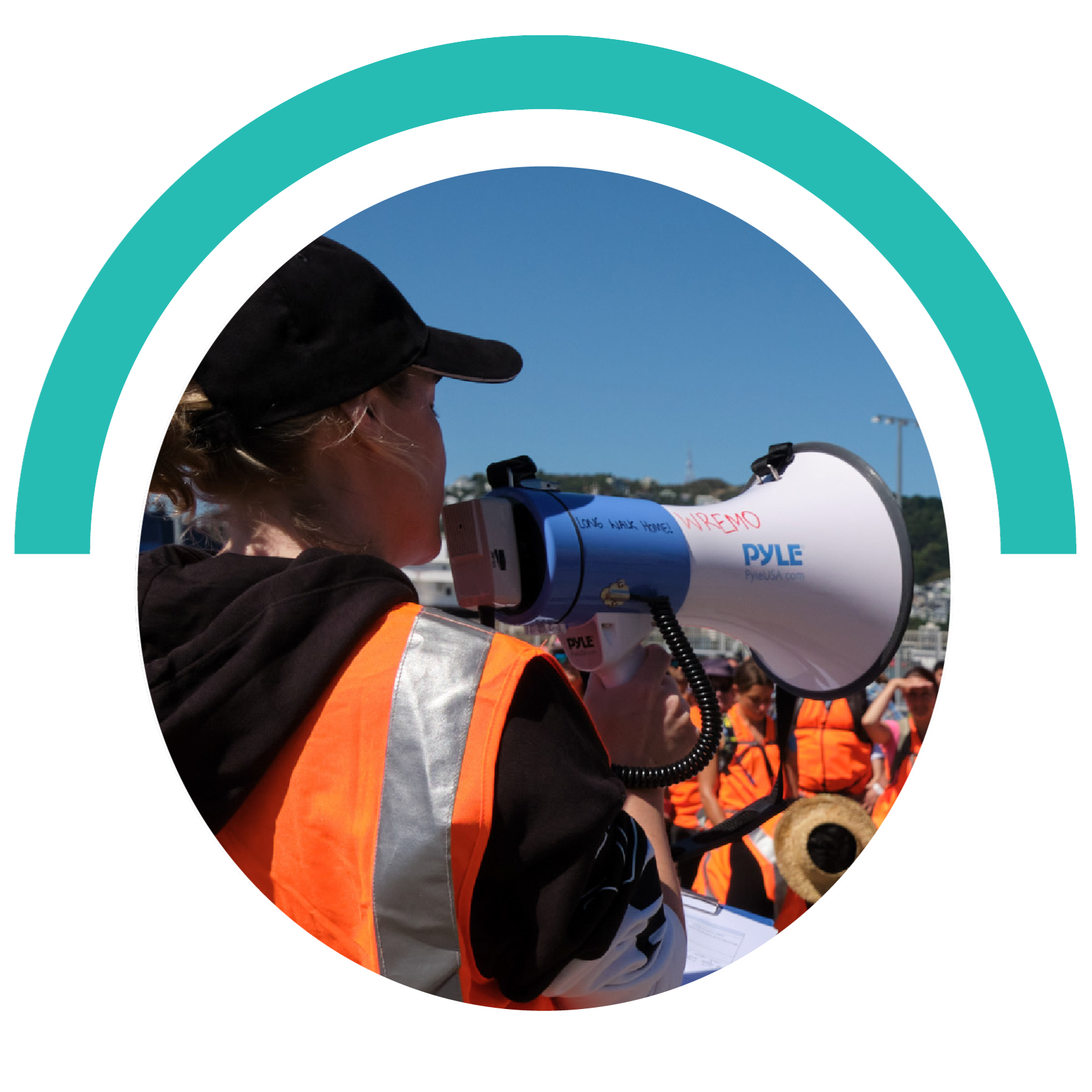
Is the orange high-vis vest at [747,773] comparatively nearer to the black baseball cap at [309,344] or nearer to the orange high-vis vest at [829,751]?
the orange high-vis vest at [829,751]

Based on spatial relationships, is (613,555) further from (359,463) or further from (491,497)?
(359,463)

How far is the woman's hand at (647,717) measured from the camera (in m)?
1.67

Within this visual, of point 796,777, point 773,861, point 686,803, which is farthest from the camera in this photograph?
point 686,803

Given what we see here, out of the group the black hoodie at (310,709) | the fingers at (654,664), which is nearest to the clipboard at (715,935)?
the fingers at (654,664)

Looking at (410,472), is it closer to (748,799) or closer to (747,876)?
(747,876)

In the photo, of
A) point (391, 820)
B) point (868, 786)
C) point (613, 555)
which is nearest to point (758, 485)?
point (613, 555)

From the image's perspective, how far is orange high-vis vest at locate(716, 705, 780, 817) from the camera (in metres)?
4.29

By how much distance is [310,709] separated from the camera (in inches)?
44.6

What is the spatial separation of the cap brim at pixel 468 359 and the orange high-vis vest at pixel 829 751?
10.7 ft

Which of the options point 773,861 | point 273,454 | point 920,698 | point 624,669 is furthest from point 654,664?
point 920,698

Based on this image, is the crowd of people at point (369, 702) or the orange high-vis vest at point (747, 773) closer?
the crowd of people at point (369, 702)

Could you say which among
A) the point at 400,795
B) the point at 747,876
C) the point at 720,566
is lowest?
the point at 747,876

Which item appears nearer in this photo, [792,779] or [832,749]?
[792,779]

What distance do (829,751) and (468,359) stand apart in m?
3.53
